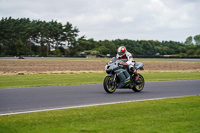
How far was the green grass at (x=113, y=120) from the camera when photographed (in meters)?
6.34

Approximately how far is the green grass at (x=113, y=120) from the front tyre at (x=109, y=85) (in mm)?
3219

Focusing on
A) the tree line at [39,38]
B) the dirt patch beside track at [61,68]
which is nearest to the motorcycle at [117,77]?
the dirt patch beside track at [61,68]

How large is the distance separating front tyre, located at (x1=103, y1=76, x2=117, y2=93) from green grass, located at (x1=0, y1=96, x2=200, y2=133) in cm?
322

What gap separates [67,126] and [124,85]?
6.62 metres

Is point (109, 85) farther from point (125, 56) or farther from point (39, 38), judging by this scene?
point (39, 38)

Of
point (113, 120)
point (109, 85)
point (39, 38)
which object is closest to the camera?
point (113, 120)

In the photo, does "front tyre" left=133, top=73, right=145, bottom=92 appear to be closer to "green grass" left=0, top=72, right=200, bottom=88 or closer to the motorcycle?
the motorcycle

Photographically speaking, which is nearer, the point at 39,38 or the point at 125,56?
the point at 125,56

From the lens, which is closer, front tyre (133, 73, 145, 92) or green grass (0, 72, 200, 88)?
front tyre (133, 73, 145, 92)

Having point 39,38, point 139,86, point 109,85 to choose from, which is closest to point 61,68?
point 139,86

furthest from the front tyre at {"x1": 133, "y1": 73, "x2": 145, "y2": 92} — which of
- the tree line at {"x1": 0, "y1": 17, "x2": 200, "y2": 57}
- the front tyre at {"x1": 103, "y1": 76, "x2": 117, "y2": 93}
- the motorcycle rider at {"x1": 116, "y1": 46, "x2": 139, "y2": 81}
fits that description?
the tree line at {"x1": 0, "y1": 17, "x2": 200, "y2": 57}

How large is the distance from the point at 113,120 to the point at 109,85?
5600mm

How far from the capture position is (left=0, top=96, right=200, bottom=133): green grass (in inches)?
250

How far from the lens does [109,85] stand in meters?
12.8
